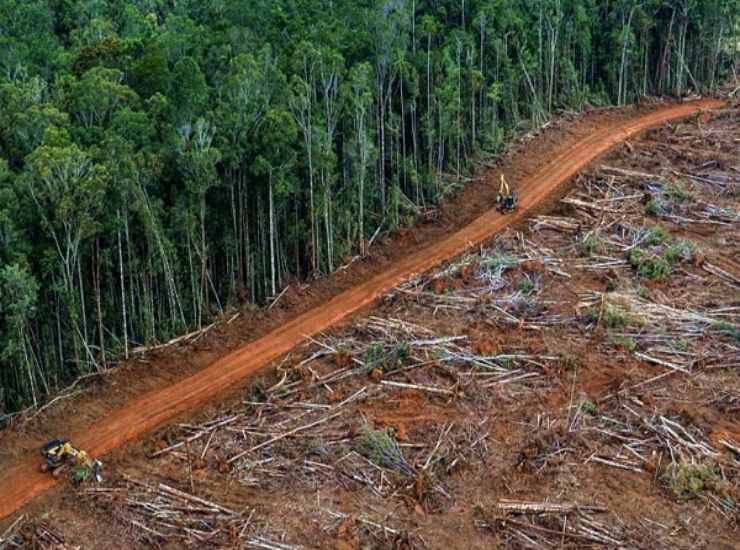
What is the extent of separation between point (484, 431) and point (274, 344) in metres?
7.25

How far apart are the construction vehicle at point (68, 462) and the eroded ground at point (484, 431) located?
0.41 meters

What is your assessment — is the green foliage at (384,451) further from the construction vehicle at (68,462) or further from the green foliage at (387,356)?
the construction vehicle at (68,462)

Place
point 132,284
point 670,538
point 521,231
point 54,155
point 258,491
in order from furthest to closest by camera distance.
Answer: point 521,231, point 132,284, point 54,155, point 258,491, point 670,538

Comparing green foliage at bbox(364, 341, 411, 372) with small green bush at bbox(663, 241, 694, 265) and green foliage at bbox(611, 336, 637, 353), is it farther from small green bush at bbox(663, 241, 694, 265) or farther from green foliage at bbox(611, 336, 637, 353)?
small green bush at bbox(663, 241, 694, 265)

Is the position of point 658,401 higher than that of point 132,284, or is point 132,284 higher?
point 132,284

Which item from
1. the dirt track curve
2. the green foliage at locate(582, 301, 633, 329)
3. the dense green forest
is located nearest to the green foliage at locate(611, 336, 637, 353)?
the green foliage at locate(582, 301, 633, 329)

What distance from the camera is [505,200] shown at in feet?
111

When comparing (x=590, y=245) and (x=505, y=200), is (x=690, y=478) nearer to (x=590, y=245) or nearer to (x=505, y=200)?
(x=590, y=245)

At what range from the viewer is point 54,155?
2217 centimetres

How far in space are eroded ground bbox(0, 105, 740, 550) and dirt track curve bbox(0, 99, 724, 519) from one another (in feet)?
2.66

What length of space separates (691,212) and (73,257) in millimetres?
21746

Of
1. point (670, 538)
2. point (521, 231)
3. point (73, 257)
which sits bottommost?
point (670, 538)

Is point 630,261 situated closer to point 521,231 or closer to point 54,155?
point 521,231

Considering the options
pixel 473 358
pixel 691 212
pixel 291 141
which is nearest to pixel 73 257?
pixel 291 141
